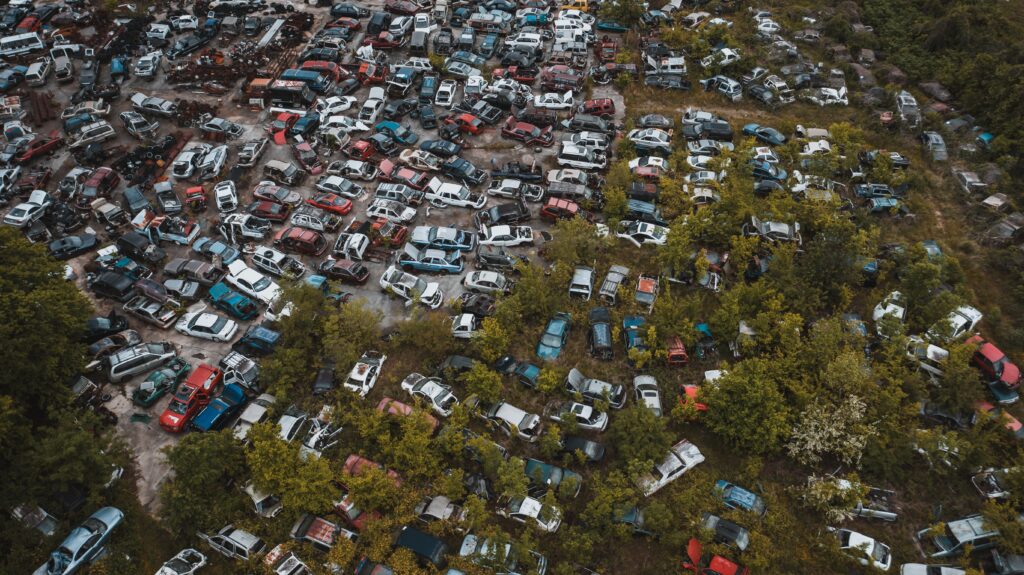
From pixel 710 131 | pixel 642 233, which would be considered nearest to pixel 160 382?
pixel 642 233

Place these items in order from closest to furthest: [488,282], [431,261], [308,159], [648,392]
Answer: [648,392] → [488,282] → [431,261] → [308,159]

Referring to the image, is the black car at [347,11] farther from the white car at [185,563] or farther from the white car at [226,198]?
the white car at [185,563]

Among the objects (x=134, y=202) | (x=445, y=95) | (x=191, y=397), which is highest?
(x=445, y=95)

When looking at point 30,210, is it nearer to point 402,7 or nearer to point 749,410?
point 402,7

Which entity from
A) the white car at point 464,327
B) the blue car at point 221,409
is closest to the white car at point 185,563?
the blue car at point 221,409

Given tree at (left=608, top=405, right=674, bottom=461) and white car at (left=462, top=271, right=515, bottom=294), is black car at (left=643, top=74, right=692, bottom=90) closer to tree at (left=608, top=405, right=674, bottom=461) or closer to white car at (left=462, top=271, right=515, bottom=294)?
white car at (left=462, top=271, right=515, bottom=294)

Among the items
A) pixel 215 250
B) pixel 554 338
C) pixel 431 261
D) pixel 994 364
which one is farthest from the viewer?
pixel 215 250

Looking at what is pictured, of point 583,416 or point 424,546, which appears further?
point 583,416

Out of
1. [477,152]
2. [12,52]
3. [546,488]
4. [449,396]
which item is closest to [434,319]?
[449,396]
